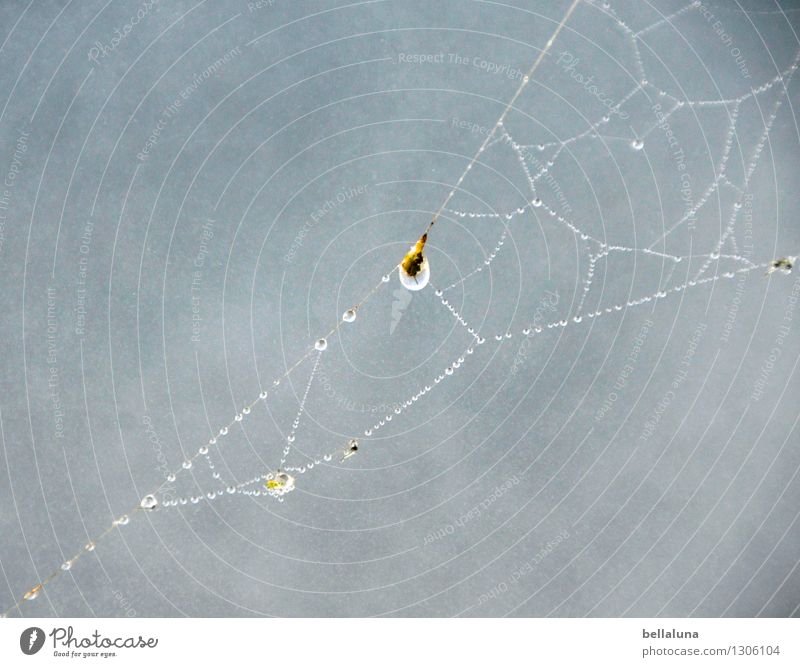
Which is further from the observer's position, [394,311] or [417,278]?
[394,311]

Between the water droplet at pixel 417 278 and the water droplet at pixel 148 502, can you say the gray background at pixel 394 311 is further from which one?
the water droplet at pixel 417 278

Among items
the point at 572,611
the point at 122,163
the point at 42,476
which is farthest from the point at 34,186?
the point at 572,611
